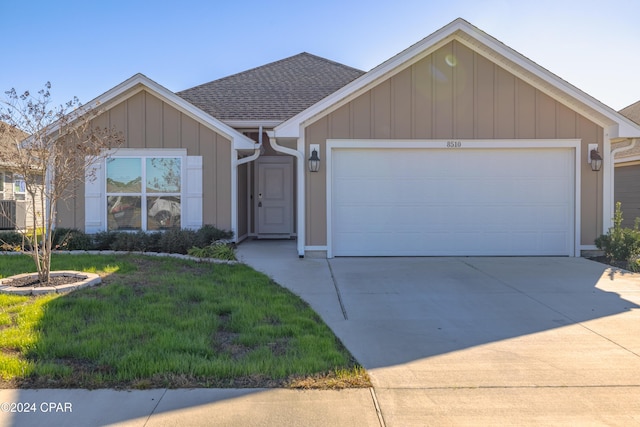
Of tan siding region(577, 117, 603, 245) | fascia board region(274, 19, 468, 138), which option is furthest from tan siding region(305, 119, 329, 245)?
tan siding region(577, 117, 603, 245)

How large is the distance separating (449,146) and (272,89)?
6.38m

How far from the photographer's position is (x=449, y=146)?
9.35m

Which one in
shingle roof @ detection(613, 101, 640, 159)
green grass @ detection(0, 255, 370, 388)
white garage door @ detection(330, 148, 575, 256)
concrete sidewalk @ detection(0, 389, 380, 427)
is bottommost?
Result: concrete sidewalk @ detection(0, 389, 380, 427)

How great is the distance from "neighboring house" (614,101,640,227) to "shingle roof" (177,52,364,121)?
863 centimetres

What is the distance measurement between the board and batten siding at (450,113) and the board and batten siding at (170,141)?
2.34 meters

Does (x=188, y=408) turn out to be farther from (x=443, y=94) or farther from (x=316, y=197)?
(x=443, y=94)

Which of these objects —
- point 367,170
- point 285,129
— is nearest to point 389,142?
point 367,170

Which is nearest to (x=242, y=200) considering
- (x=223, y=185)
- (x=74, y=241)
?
(x=223, y=185)

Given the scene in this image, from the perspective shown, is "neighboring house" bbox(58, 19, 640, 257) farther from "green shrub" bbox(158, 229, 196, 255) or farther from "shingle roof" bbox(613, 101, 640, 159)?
"green shrub" bbox(158, 229, 196, 255)

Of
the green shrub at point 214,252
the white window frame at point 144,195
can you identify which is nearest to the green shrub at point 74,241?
the white window frame at point 144,195

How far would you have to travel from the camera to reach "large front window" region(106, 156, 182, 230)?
404 inches

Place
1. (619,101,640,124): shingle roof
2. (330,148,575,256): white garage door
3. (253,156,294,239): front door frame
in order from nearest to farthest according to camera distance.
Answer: (330,148,575,256): white garage door → (253,156,294,239): front door frame → (619,101,640,124): shingle roof

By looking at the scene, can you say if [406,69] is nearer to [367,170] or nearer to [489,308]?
[367,170]

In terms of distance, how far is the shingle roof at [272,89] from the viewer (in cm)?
1205
